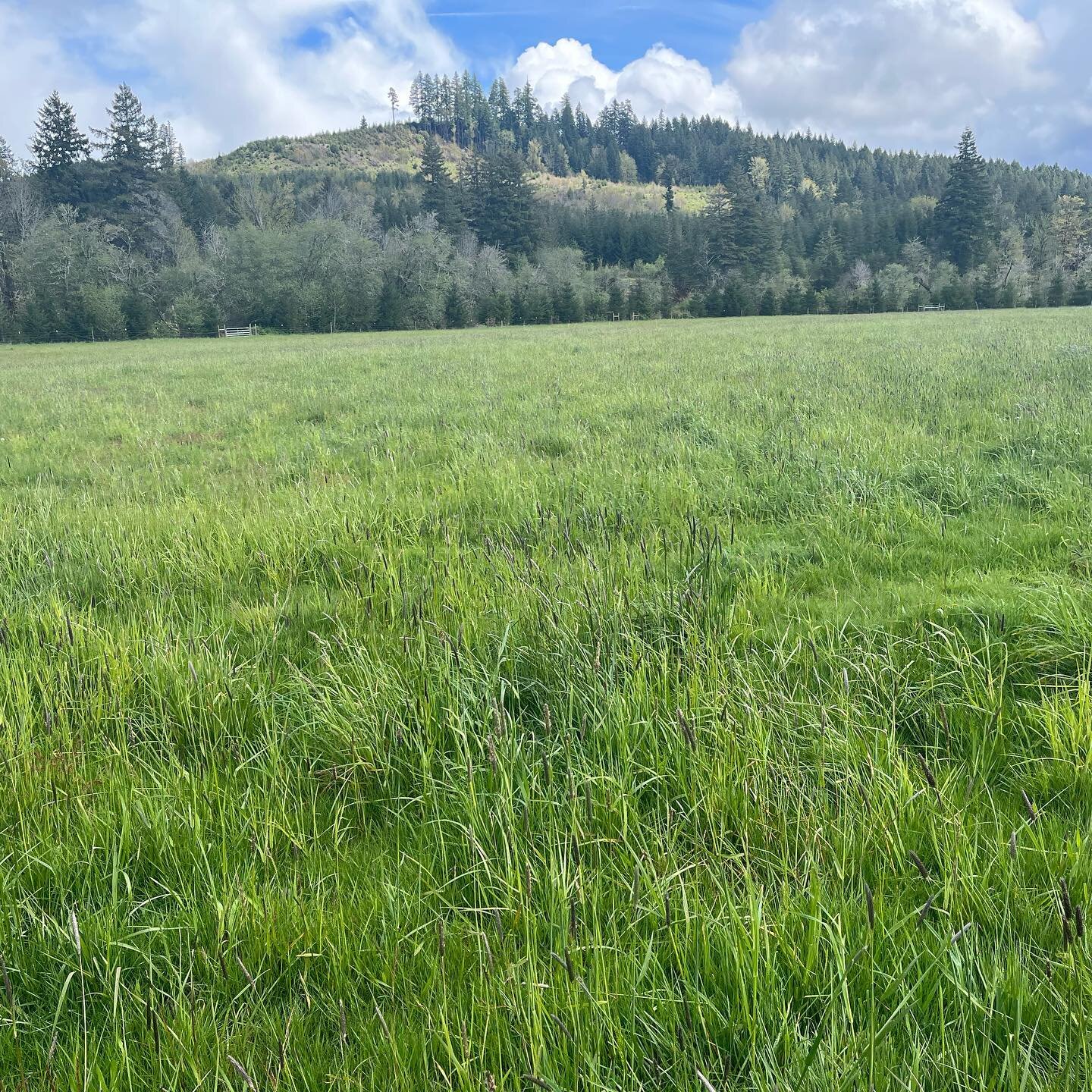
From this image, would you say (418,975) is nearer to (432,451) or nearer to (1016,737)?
(1016,737)

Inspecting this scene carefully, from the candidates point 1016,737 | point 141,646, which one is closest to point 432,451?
point 141,646

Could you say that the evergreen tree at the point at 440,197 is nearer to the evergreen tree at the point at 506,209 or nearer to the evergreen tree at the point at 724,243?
the evergreen tree at the point at 506,209

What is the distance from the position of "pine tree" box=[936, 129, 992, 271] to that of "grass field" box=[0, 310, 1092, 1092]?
113190mm

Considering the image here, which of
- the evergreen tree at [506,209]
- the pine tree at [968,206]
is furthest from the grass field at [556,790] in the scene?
the pine tree at [968,206]

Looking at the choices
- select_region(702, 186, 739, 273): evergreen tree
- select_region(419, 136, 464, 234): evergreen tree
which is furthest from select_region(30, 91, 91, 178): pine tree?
select_region(702, 186, 739, 273): evergreen tree

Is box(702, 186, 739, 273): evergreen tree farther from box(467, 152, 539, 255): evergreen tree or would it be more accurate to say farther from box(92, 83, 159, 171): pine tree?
box(92, 83, 159, 171): pine tree

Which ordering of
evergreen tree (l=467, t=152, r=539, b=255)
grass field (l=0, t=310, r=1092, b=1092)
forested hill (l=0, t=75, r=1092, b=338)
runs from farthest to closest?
evergreen tree (l=467, t=152, r=539, b=255), forested hill (l=0, t=75, r=1092, b=338), grass field (l=0, t=310, r=1092, b=1092)

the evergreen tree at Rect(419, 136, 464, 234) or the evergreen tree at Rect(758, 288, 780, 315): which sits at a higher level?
the evergreen tree at Rect(419, 136, 464, 234)

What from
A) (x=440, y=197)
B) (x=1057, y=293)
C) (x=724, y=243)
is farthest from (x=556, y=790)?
(x=440, y=197)

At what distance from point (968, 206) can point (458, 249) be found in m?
70.6

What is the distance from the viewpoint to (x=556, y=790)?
2.43 metres

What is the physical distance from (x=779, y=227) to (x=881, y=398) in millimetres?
109334

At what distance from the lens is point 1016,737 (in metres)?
2.77

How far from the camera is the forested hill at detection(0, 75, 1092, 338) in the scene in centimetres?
6750
